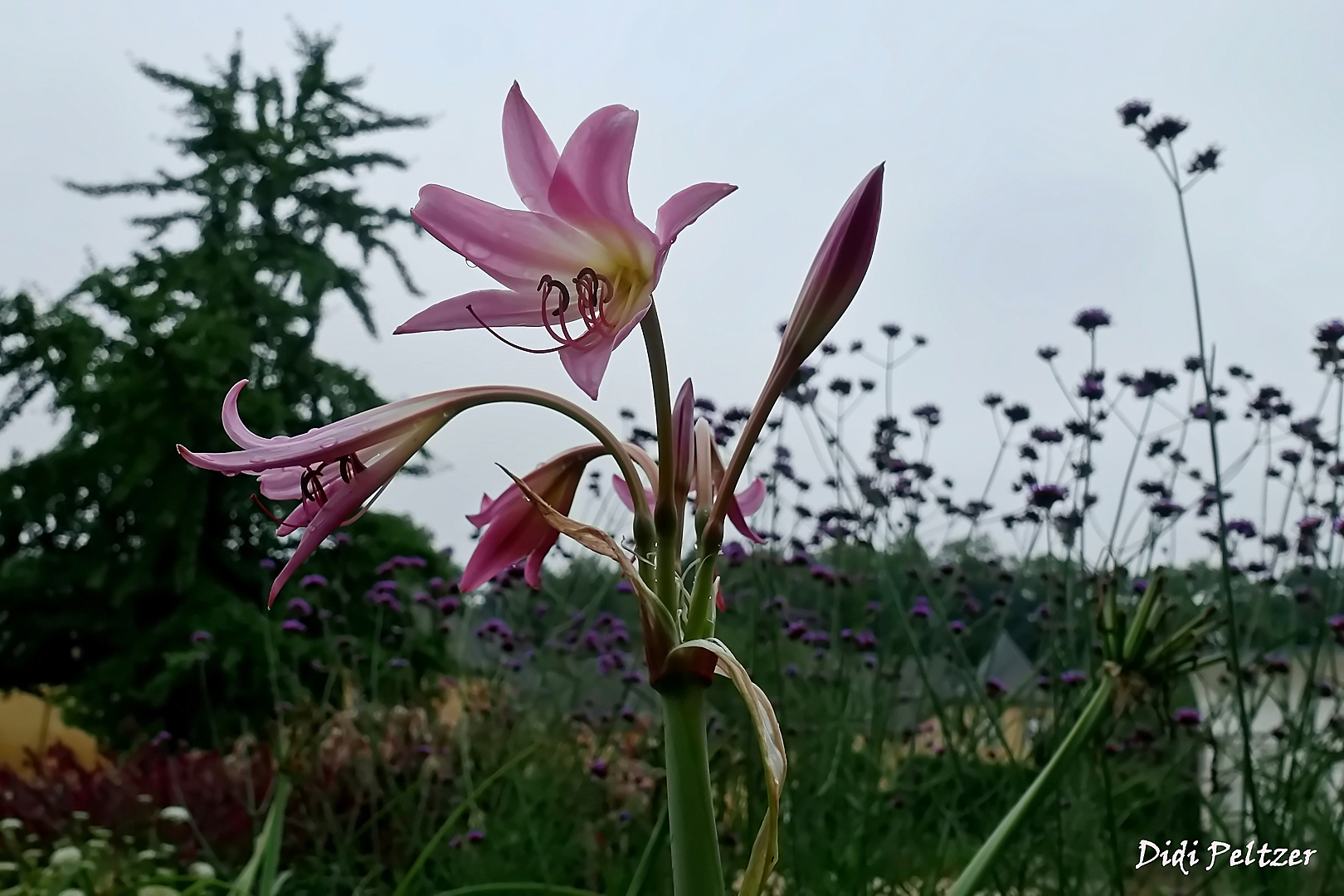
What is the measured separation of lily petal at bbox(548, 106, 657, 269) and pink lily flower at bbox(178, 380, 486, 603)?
0.32 feet

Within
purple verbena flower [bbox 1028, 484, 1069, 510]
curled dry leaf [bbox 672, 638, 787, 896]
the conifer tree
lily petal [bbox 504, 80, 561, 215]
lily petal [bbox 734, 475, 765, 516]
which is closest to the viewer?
curled dry leaf [bbox 672, 638, 787, 896]

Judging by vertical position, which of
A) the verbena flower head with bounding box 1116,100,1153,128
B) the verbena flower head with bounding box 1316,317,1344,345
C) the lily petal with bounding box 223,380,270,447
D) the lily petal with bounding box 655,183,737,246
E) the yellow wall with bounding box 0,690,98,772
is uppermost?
the verbena flower head with bounding box 1116,100,1153,128

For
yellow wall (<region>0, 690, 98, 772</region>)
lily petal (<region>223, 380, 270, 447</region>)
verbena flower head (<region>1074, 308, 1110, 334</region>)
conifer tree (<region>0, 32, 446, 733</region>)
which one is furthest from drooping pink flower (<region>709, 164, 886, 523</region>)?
yellow wall (<region>0, 690, 98, 772</region>)

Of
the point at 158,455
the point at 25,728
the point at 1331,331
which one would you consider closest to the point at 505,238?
the point at 1331,331

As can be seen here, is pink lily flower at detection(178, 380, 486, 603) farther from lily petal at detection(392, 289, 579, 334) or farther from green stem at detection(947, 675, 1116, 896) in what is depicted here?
green stem at detection(947, 675, 1116, 896)

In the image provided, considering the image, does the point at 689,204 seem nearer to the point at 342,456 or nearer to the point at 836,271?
the point at 836,271

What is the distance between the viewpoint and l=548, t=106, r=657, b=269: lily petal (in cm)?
41

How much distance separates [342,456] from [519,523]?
112mm

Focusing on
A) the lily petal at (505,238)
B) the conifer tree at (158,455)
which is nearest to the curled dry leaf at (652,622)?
the lily petal at (505,238)

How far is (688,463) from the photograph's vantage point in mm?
442

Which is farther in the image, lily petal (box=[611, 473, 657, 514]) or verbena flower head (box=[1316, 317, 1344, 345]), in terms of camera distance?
verbena flower head (box=[1316, 317, 1344, 345])

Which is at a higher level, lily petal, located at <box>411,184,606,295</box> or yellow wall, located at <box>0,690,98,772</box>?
lily petal, located at <box>411,184,606,295</box>

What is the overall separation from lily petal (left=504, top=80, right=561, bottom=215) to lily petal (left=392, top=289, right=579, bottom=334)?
45 mm
